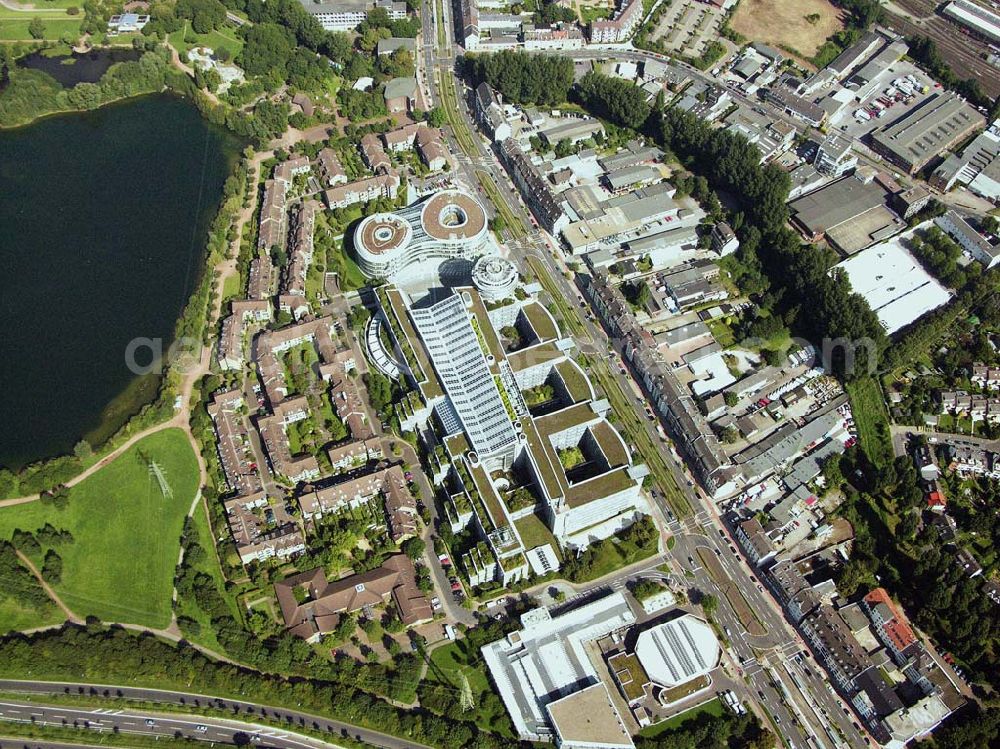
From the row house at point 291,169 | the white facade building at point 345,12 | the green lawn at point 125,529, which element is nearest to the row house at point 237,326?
the green lawn at point 125,529

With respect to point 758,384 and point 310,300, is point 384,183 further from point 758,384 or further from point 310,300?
point 758,384

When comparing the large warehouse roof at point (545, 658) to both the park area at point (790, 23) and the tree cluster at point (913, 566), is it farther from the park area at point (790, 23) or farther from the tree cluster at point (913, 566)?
the park area at point (790, 23)

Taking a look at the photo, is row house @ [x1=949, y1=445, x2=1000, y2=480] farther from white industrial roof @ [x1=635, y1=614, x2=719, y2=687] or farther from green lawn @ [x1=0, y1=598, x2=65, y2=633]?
green lawn @ [x1=0, y1=598, x2=65, y2=633]

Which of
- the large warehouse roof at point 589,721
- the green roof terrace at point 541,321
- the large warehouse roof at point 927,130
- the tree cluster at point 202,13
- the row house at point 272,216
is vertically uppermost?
the tree cluster at point 202,13

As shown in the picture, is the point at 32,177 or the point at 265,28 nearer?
the point at 32,177

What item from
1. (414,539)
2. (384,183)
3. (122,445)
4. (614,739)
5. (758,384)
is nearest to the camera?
(614,739)

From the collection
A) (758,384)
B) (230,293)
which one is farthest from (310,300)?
(758,384)

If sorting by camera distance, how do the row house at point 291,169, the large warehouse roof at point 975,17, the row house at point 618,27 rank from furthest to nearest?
the large warehouse roof at point 975,17
the row house at point 618,27
the row house at point 291,169
